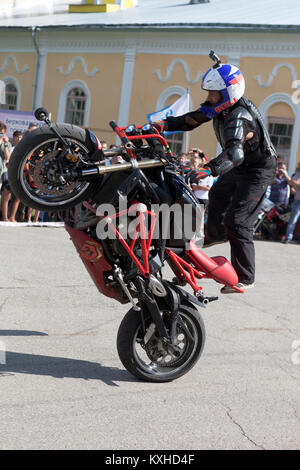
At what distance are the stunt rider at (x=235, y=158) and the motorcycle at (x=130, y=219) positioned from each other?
0.47m

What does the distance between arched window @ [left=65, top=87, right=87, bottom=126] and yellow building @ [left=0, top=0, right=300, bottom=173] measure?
0.04 m

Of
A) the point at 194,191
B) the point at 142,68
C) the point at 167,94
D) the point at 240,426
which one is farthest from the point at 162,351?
the point at 142,68

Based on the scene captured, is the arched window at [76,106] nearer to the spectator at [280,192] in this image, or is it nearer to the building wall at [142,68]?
the building wall at [142,68]

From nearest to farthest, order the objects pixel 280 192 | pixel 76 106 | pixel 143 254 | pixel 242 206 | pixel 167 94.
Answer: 1. pixel 143 254
2. pixel 242 206
3. pixel 280 192
4. pixel 167 94
5. pixel 76 106

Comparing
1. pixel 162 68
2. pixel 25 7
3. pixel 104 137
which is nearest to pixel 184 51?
pixel 162 68

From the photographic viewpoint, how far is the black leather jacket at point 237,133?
16.2 feet

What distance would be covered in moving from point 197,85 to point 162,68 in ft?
5.64

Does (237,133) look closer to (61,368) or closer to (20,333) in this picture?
(61,368)

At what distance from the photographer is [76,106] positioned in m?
29.7

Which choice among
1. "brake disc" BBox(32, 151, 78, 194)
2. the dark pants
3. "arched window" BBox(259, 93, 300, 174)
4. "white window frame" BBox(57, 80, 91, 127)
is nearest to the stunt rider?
the dark pants

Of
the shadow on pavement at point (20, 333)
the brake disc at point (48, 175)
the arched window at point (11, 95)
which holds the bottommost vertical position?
the shadow on pavement at point (20, 333)

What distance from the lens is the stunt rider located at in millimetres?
5176

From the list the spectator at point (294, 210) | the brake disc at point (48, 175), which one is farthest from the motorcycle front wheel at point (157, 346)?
the spectator at point (294, 210)

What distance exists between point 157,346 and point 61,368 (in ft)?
2.37
